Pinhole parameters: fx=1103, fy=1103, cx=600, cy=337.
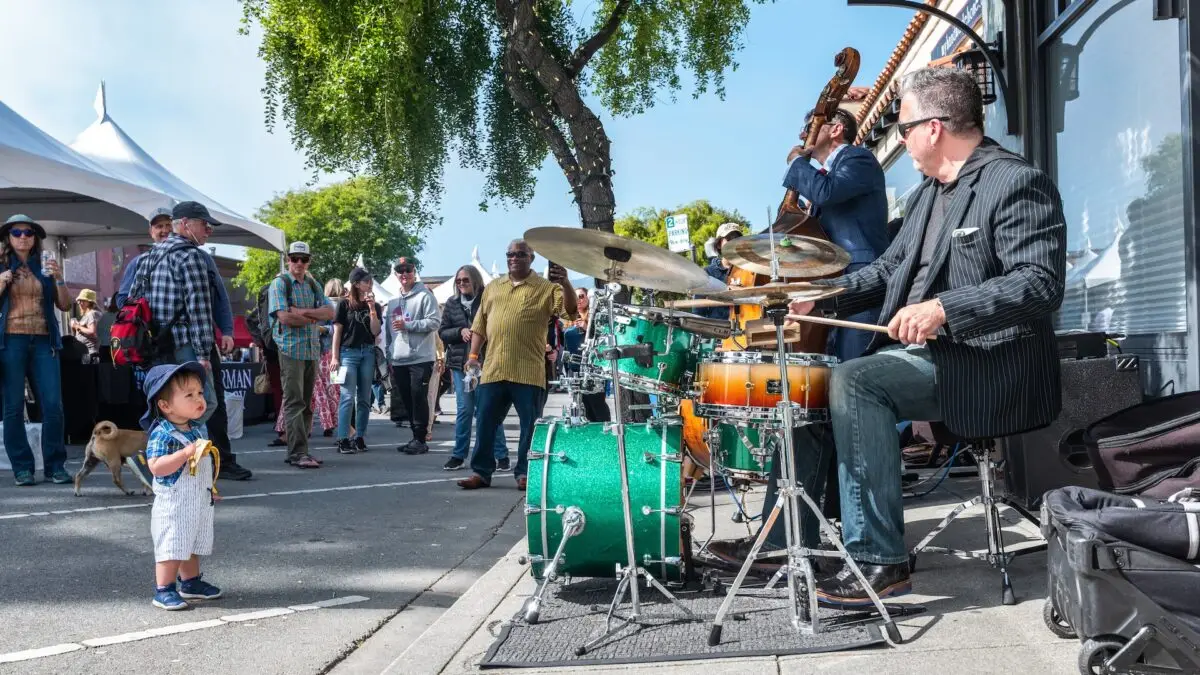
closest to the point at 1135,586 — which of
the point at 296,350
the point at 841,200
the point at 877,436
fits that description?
the point at 877,436

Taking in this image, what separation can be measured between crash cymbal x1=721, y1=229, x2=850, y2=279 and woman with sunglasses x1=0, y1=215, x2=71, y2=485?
6.64 m

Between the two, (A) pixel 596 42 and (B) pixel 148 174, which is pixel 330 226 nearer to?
(B) pixel 148 174

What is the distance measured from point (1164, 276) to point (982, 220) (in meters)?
2.47

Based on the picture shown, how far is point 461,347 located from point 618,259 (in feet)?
21.2

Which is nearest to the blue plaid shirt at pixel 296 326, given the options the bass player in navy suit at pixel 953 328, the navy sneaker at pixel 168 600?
the navy sneaker at pixel 168 600

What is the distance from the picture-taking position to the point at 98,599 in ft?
16.0

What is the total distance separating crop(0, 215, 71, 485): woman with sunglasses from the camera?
28.0ft

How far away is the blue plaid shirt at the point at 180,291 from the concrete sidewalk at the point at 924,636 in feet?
13.0

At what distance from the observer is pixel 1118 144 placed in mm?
6477

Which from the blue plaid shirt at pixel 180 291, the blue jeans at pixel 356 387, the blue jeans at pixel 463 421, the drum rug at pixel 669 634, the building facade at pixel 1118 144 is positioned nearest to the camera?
the drum rug at pixel 669 634

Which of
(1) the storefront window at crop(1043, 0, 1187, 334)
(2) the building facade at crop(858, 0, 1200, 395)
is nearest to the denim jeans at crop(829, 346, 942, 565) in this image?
(2) the building facade at crop(858, 0, 1200, 395)

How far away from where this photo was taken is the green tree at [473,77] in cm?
1296

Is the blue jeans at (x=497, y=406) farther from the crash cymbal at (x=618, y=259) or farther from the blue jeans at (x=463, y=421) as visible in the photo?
the crash cymbal at (x=618, y=259)

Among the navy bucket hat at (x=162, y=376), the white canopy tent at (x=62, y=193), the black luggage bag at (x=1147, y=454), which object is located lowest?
the black luggage bag at (x=1147, y=454)
